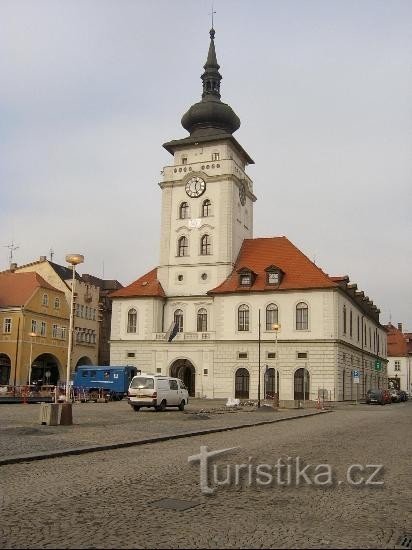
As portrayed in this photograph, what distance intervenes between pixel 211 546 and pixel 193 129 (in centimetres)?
6287

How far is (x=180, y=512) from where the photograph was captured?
805 cm

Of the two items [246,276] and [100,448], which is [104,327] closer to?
[246,276]

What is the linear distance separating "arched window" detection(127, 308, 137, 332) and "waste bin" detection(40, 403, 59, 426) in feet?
135

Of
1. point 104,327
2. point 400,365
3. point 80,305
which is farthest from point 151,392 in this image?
point 400,365

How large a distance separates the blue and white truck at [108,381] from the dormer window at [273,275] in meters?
14.7

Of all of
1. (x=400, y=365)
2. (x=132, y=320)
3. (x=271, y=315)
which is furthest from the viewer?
(x=400, y=365)

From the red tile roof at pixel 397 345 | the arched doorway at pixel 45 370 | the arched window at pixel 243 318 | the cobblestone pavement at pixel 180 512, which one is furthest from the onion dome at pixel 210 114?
the red tile roof at pixel 397 345

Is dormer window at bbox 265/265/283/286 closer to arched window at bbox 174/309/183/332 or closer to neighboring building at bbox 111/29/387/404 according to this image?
neighboring building at bbox 111/29/387/404

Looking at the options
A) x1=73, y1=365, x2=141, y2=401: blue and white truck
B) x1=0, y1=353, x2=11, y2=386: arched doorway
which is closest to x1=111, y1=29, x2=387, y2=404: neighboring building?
x1=73, y1=365, x2=141, y2=401: blue and white truck

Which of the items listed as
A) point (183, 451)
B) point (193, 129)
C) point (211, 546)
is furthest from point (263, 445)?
point (193, 129)

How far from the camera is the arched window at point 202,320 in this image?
61.1 meters

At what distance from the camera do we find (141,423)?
23.7 meters

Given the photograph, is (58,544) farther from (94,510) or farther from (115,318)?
(115,318)

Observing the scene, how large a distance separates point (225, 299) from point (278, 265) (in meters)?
5.97
